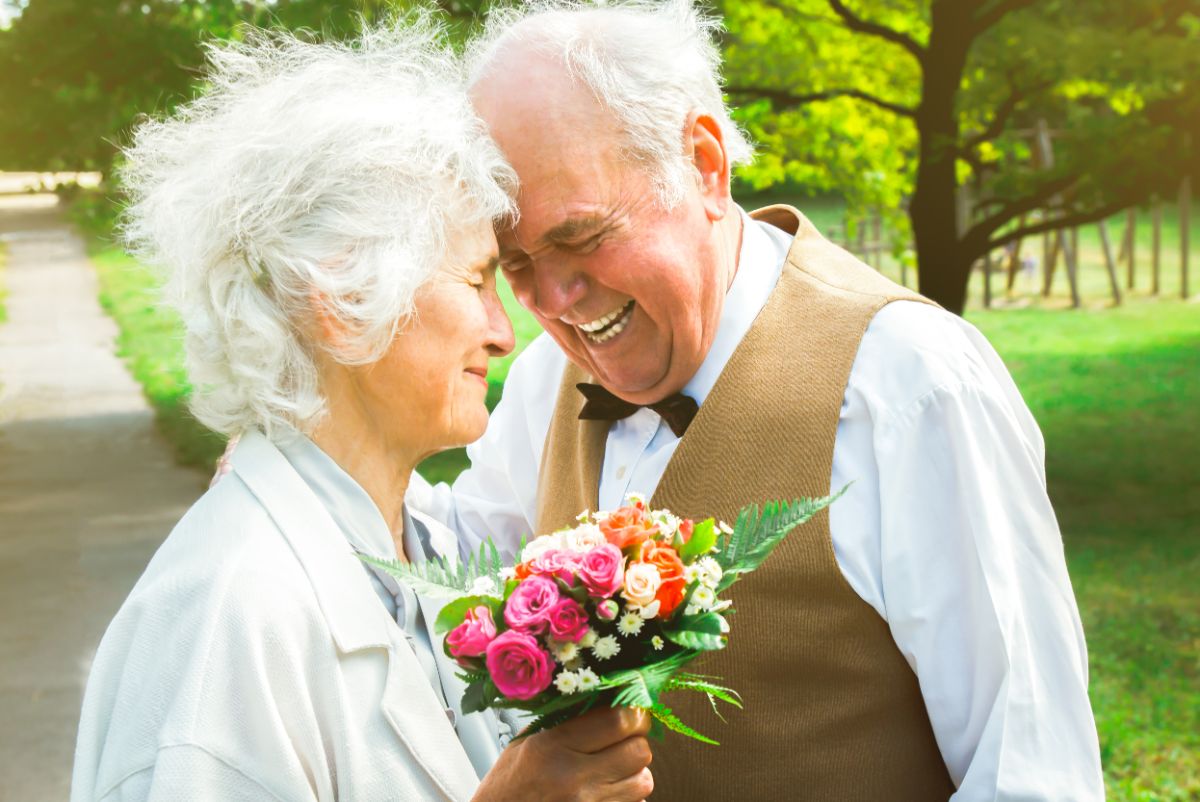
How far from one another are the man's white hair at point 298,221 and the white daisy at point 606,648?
706 millimetres

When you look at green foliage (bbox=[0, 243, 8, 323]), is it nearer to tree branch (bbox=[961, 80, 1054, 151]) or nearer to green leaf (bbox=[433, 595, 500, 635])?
tree branch (bbox=[961, 80, 1054, 151])

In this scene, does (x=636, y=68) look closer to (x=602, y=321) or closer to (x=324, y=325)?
(x=602, y=321)

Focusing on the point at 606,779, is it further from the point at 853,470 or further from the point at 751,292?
the point at 751,292

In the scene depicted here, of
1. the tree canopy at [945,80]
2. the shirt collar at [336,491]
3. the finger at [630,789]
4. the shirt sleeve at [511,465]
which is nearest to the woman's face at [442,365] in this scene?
the shirt collar at [336,491]

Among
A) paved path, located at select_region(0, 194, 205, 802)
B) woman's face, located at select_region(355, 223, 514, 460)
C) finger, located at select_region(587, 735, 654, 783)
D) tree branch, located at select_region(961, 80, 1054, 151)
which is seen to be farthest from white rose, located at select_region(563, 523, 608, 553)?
tree branch, located at select_region(961, 80, 1054, 151)

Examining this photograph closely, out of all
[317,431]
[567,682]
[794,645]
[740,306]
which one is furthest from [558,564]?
[740,306]

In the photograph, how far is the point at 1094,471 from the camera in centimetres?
1062

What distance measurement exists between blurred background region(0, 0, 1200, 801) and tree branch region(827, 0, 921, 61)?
3cm

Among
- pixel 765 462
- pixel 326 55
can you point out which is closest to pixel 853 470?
pixel 765 462

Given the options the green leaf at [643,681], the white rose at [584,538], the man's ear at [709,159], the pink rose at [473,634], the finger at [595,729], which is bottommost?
the finger at [595,729]

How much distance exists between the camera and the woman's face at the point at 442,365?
2381 mm

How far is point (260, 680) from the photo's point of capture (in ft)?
6.61

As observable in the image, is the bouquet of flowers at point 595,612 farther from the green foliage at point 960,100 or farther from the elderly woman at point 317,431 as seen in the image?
the green foliage at point 960,100

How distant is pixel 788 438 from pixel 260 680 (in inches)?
45.3
